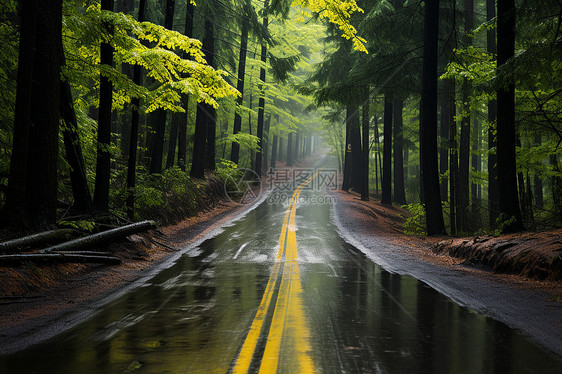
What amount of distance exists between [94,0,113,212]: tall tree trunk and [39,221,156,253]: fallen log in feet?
4.09

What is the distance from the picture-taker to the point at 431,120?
14969 mm

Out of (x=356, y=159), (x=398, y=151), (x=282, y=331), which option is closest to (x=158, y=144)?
(x=282, y=331)

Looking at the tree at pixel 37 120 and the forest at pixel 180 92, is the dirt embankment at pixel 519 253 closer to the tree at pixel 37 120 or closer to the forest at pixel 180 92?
the forest at pixel 180 92

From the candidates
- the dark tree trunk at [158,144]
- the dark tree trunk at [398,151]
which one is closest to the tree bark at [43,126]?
the dark tree trunk at [158,144]

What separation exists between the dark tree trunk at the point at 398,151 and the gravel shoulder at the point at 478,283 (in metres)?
13.0

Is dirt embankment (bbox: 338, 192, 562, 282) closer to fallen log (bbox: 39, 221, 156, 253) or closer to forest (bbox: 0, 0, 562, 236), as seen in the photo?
forest (bbox: 0, 0, 562, 236)

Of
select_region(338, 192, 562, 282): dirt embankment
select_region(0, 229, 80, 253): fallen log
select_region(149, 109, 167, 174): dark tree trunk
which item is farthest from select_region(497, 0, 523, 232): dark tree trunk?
select_region(149, 109, 167, 174): dark tree trunk

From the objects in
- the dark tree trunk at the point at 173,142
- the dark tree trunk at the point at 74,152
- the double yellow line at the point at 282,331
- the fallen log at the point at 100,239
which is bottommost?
the double yellow line at the point at 282,331

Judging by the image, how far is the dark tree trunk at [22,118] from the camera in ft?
26.7

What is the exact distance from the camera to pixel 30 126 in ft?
28.2

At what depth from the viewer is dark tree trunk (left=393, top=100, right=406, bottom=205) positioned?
26.8 meters

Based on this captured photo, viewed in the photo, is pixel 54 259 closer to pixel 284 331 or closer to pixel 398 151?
pixel 284 331

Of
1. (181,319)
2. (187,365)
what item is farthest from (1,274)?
(187,365)

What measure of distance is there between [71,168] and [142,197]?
3090 millimetres
